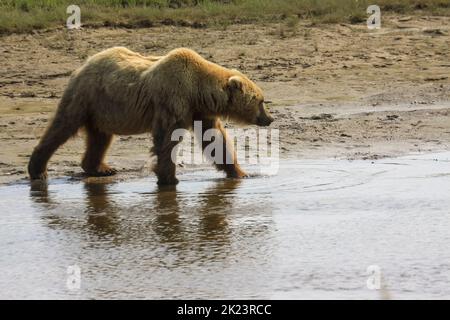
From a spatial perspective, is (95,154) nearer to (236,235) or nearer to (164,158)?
(164,158)

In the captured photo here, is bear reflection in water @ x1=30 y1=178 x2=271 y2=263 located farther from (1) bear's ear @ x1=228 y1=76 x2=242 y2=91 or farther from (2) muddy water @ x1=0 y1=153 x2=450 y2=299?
(1) bear's ear @ x1=228 y1=76 x2=242 y2=91

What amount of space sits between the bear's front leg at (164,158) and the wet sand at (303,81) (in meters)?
0.72

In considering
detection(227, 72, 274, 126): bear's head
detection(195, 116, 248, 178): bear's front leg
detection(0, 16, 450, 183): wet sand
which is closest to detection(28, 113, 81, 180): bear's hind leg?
detection(0, 16, 450, 183): wet sand

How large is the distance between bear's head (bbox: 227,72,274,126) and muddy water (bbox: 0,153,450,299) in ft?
1.82

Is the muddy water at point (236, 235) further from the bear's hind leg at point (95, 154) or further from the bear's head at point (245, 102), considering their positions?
the bear's head at point (245, 102)

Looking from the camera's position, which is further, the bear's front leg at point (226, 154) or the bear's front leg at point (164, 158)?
the bear's front leg at point (226, 154)

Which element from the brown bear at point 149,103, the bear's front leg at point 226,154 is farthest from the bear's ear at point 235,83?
the bear's front leg at point 226,154

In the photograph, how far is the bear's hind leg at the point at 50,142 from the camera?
1072 centimetres

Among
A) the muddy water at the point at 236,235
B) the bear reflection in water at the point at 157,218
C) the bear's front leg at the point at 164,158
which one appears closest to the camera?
the muddy water at the point at 236,235

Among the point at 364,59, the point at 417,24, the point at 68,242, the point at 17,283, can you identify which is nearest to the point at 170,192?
the point at 68,242

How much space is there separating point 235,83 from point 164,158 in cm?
99

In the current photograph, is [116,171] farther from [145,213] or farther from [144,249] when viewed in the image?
[144,249]

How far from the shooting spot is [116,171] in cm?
1121

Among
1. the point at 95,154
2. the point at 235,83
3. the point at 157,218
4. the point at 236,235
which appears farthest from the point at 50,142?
the point at 236,235
